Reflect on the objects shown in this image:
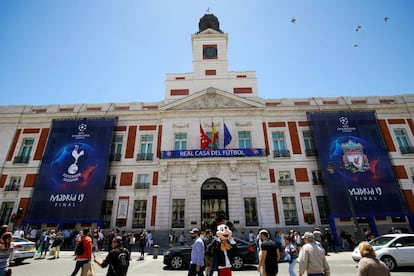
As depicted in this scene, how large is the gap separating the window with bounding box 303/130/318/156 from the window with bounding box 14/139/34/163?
30.0 metres

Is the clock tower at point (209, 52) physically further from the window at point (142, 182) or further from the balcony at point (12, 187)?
the balcony at point (12, 187)

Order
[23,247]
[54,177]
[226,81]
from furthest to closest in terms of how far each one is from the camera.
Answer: [226,81]
[54,177]
[23,247]

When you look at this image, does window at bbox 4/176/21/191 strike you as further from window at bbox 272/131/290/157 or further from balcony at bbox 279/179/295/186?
window at bbox 272/131/290/157

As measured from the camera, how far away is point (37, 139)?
2425 centimetres

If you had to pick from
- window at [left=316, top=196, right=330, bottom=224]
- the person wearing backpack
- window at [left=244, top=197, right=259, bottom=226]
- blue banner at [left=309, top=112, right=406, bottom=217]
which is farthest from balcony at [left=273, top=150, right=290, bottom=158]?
the person wearing backpack

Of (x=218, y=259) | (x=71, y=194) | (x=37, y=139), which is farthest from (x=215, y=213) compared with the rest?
(x=37, y=139)

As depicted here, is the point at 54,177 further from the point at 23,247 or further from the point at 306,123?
the point at 306,123

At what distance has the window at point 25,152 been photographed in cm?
2312

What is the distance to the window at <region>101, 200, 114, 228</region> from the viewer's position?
2084cm

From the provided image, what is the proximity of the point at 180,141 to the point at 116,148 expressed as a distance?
7.17m

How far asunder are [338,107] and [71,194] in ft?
98.1

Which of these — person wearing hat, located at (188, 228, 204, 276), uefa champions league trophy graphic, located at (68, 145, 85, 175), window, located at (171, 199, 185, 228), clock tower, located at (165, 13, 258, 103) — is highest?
clock tower, located at (165, 13, 258, 103)

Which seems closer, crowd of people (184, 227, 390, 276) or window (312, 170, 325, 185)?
crowd of people (184, 227, 390, 276)

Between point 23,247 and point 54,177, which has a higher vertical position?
point 54,177
